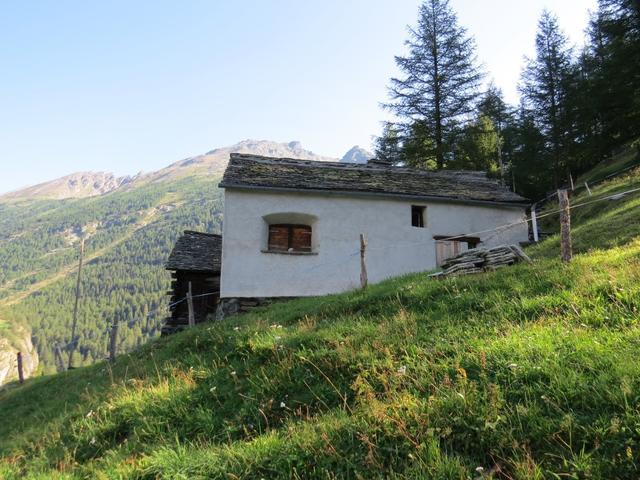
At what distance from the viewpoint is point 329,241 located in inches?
605

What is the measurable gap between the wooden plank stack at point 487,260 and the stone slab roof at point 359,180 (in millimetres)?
6998

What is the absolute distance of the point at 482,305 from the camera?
5.94 metres

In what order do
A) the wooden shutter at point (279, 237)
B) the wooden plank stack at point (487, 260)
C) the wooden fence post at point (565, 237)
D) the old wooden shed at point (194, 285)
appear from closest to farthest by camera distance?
1. the wooden fence post at point (565, 237)
2. the wooden plank stack at point (487, 260)
3. the wooden shutter at point (279, 237)
4. the old wooden shed at point (194, 285)

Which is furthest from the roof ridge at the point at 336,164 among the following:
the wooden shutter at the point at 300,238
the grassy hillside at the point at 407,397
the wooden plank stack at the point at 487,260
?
the grassy hillside at the point at 407,397

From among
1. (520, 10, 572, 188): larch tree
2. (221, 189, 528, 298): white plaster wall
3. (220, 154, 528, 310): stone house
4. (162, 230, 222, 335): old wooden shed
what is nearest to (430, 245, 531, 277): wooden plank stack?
(220, 154, 528, 310): stone house

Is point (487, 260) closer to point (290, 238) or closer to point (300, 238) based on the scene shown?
point (300, 238)

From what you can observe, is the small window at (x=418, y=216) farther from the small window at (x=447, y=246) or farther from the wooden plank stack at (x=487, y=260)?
the wooden plank stack at (x=487, y=260)

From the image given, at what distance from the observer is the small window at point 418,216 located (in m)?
16.8

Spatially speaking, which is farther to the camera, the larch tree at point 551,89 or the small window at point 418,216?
the larch tree at point 551,89

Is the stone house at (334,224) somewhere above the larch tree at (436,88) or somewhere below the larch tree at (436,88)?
below

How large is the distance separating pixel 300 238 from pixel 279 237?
88 cm

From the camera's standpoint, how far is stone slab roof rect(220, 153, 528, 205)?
15453 millimetres

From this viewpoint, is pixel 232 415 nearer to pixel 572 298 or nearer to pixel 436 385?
pixel 436 385

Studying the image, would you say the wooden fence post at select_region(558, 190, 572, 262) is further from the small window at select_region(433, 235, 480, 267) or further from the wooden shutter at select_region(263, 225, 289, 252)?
the wooden shutter at select_region(263, 225, 289, 252)
